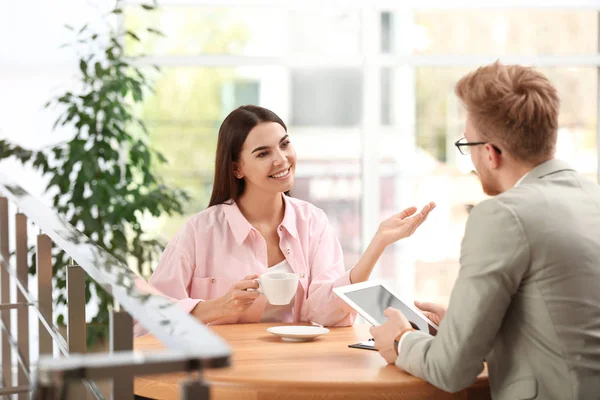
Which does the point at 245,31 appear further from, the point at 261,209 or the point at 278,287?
the point at 278,287

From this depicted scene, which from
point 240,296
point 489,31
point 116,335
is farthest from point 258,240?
point 489,31

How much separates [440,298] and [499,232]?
4228 millimetres

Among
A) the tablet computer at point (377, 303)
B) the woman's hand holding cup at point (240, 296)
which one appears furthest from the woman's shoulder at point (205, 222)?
the tablet computer at point (377, 303)

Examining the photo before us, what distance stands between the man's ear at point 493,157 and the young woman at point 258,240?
56 cm

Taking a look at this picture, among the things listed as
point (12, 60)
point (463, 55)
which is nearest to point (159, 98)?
point (12, 60)

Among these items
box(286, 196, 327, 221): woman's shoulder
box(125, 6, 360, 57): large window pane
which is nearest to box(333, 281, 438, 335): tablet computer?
box(286, 196, 327, 221): woman's shoulder

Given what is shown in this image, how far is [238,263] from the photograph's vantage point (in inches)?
103

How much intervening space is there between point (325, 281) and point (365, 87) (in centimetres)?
311

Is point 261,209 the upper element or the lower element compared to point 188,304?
upper

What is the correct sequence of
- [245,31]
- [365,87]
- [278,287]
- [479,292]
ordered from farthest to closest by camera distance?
[365,87] → [245,31] → [278,287] → [479,292]

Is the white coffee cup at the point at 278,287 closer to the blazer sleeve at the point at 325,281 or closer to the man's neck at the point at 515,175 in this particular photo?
the blazer sleeve at the point at 325,281

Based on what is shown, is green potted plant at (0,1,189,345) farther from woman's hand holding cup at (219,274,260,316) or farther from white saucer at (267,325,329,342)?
white saucer at (267,325,329,342)

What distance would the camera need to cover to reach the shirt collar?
262 cm

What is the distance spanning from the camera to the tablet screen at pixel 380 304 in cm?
209
